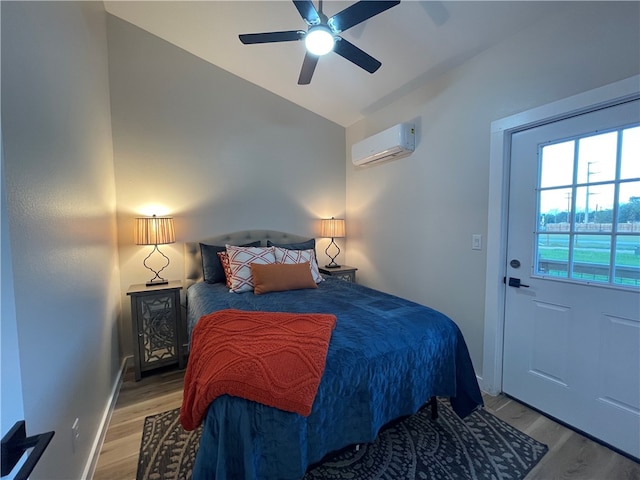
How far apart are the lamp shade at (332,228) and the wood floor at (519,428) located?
2108 mm

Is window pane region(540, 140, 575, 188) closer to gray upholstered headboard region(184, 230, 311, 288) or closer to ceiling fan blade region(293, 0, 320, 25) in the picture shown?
ceiling fan blade region(293, 0, 320, 25)

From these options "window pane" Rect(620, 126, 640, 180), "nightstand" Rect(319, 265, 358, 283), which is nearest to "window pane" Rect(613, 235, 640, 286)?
"window pane" Rect(620, 126, 640, 180)

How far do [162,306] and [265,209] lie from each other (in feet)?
4.73

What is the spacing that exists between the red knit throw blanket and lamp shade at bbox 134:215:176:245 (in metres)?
1.21

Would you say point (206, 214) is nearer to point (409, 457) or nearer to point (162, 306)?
point (162, 306)

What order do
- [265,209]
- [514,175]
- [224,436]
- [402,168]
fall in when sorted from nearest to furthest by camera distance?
1. [224,436]
2. [514,175]
3. [402,168]
4. [265,209]

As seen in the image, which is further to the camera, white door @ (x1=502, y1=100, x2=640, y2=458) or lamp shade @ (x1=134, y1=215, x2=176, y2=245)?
lamp shade @ (x1=134, y1=215, x2=176, y2=245)

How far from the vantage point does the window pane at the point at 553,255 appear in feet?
5.78

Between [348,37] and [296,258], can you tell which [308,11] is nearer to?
[348,37]

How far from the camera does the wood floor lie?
1438 millimetres

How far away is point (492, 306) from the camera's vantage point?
81.4 inches

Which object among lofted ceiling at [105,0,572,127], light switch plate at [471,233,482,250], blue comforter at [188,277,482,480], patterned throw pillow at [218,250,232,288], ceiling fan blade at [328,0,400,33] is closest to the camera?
blue comforter at [188,277,482,480]

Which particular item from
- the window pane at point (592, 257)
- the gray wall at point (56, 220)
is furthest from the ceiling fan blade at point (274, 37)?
the window pane at point (592, 257)

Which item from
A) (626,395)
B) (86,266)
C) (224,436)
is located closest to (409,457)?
(224,436)
